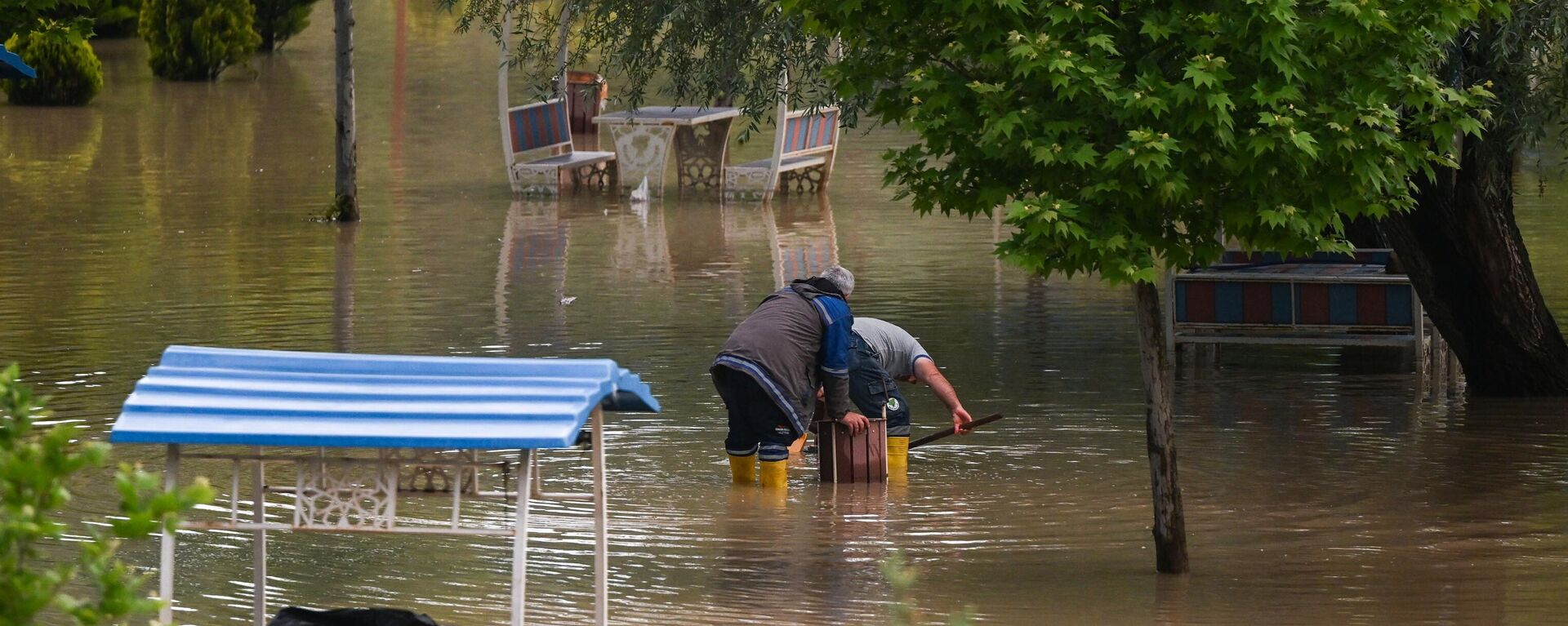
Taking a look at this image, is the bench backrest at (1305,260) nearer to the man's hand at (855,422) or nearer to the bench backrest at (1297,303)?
the bench backrest at (1297,303)

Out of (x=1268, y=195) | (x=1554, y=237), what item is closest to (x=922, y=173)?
(x=1268, y=195)

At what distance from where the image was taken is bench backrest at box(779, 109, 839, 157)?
2147 centimetres

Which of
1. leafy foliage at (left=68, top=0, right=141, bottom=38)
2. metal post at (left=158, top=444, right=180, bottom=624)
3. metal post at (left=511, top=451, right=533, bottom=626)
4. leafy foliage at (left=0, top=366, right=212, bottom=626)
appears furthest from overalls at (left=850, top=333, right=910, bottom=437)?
leafy foliage at (left=68, top=0, right=141, bottom=38)

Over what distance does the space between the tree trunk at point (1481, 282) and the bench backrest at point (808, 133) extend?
11194mm

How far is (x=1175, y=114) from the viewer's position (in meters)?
6.15

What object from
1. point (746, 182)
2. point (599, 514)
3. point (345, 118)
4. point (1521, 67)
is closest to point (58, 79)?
point (345, 118)

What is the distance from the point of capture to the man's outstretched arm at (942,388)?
29.0 ft

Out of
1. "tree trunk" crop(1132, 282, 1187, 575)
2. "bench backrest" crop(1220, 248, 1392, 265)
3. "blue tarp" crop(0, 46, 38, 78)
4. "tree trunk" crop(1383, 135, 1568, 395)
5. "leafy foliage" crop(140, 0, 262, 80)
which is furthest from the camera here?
"leafy foliage" crop(140, 0, 262, 80)

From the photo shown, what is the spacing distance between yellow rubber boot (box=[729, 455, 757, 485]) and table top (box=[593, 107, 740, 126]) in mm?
12458

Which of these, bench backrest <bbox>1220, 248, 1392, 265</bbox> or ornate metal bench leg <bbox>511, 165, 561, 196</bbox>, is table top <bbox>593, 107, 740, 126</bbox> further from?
bench backrest <bbox>1220, 248, 1392, 265</bbox>

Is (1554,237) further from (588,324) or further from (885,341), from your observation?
(885,341)

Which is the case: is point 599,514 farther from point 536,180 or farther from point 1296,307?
point 536,180

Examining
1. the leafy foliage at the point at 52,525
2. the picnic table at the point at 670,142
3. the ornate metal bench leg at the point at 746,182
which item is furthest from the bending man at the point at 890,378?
the ornate metal bench leg at the point at 746,182

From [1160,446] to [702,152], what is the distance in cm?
1600
